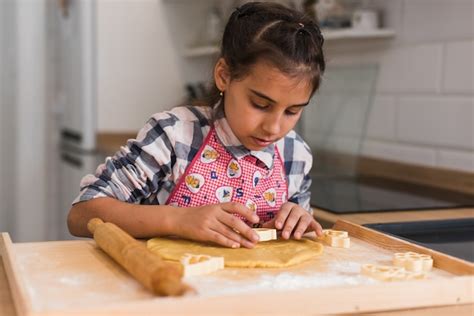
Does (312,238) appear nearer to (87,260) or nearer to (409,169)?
(87,260)

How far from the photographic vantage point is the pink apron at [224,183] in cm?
122

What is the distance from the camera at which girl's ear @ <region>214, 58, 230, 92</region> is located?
1208 mm

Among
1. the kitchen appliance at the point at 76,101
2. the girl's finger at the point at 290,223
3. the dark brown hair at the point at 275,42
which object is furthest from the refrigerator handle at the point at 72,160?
the girl's finger at the point at 290,223

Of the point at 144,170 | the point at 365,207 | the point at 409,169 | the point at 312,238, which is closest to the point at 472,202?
the point at 365,207

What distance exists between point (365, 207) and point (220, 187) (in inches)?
13.4

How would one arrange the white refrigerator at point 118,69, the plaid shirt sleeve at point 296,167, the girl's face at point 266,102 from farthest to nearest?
the white refrigerator at point 118,69
the plaid shirt sleeve at point 296,167
the girl's face at point 266,102

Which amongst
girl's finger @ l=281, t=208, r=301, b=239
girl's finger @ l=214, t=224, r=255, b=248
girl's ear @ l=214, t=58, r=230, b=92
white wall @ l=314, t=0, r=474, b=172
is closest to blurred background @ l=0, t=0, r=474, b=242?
white wall @ l=314, t=0, r=474, b=172

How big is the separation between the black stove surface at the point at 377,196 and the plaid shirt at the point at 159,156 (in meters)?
0.24

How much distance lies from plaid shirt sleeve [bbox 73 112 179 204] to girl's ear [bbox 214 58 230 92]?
0.10m

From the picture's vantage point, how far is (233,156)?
4.12 feet

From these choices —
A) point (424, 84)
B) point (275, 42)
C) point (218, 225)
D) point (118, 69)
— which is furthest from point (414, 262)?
point (118, 69)

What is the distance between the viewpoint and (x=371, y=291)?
77 centimetres

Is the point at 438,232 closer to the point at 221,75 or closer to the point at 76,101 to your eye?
the point at 221,75

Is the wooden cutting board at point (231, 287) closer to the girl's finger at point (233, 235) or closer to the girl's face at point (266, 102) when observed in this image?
the girl's finger at point (233, 235)
